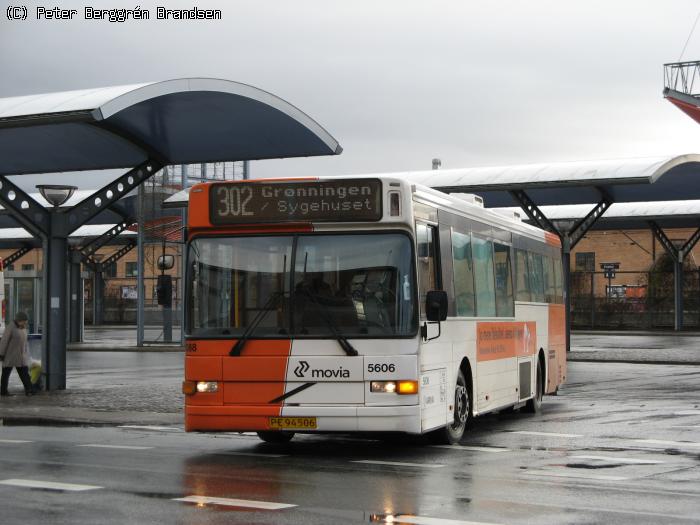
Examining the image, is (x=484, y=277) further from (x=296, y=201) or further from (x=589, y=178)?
(x=589, y=178)

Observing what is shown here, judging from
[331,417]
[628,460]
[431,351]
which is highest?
[431,351]

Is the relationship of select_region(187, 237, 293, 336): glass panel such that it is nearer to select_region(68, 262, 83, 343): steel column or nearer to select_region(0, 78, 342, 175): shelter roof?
select_region(0, 78, 342, 175): shelter roof

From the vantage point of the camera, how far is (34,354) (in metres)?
27.4

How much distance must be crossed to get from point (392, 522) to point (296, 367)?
4.38 meters

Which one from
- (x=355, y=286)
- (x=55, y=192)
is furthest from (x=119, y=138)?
(x=355, y=286)

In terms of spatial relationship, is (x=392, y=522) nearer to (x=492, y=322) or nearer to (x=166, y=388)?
(x=492, y=322)

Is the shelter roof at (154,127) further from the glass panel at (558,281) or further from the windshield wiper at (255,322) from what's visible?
the windshield wiper at (255,322)

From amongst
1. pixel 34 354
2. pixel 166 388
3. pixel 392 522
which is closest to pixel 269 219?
pixel 392 522

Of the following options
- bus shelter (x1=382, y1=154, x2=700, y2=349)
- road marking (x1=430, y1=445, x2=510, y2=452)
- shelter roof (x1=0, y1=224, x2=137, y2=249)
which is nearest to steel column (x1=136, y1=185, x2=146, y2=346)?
bus shelter (x1=382, y1=154, x2=700, y2=349)

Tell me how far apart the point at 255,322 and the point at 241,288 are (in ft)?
1.25

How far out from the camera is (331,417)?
1355 centimetres

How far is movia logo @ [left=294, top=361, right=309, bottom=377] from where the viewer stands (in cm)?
1363

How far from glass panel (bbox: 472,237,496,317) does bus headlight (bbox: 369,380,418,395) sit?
317 cm

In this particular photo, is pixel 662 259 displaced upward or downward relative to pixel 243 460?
upward
